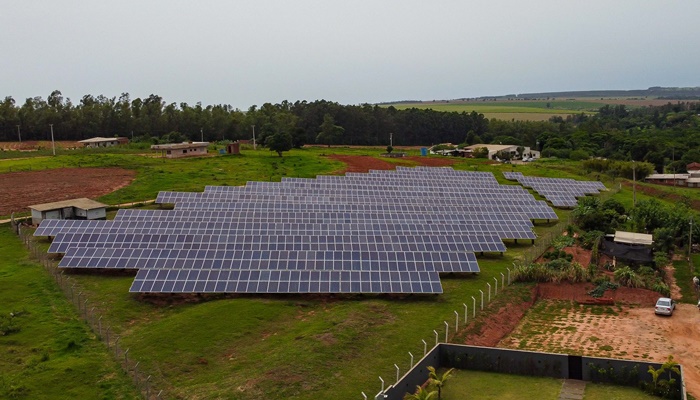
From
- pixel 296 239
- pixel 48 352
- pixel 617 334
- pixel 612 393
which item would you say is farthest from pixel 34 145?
pixel 612 393

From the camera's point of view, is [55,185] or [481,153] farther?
[481,153]

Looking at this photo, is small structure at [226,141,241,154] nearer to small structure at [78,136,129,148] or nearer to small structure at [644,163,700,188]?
small structure at [78,136,129,148]

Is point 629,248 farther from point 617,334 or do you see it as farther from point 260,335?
point 260,335

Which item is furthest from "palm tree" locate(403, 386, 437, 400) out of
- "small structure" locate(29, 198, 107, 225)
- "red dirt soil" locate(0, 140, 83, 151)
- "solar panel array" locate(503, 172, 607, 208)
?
"red dirt soil" locate(0, 140, 83, 151)

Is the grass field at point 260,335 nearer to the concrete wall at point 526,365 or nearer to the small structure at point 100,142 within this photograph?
the concrete wall at point 526,365

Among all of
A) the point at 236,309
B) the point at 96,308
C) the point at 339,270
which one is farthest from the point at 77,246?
the point at 339,270
